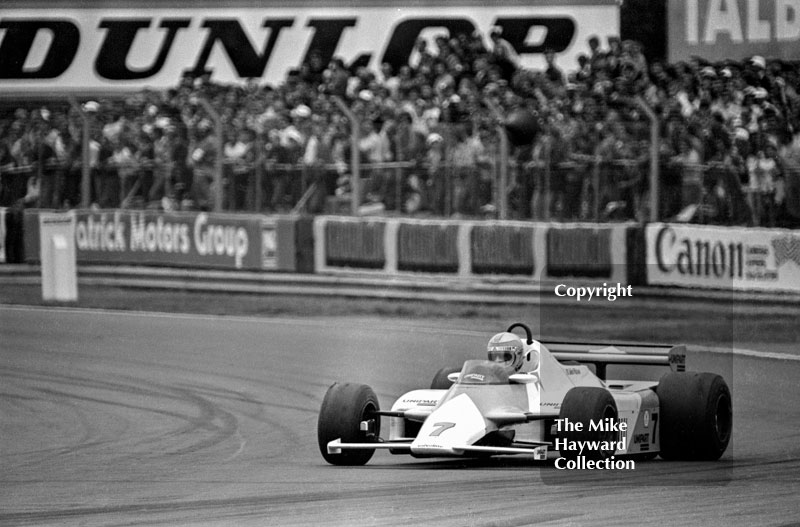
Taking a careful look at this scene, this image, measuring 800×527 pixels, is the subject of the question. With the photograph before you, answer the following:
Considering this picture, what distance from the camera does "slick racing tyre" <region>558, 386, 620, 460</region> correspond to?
6816 mm

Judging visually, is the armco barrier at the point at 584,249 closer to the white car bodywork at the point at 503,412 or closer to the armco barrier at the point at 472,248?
the armco barrier at the point at 472,248

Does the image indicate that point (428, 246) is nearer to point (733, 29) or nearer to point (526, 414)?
point (733, 29)

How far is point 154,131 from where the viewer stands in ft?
56.1

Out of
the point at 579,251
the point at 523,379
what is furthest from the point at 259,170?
the point at 523,379

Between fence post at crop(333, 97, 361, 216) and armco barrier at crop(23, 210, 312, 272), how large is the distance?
836 millimetres

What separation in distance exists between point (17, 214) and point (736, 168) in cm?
902

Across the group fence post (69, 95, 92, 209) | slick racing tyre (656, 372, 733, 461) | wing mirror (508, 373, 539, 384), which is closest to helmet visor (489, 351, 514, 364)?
wing mirror (508, 373, 539, 384)

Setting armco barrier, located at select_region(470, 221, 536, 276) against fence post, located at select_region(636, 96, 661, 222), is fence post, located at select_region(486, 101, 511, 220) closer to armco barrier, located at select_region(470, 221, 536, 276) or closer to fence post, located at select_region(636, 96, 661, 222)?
armco barrier, located at select_region(470, 221, 536, 276)

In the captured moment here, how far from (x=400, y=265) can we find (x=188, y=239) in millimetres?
2976

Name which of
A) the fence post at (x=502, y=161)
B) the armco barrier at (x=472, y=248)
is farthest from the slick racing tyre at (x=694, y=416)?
the fence post at (x=502, y=161)

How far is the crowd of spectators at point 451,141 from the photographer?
44.7 ft

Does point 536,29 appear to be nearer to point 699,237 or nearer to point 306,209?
point 306,209

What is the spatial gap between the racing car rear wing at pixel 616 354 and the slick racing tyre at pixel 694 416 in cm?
30

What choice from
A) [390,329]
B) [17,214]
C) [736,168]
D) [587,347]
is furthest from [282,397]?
[17,214]
